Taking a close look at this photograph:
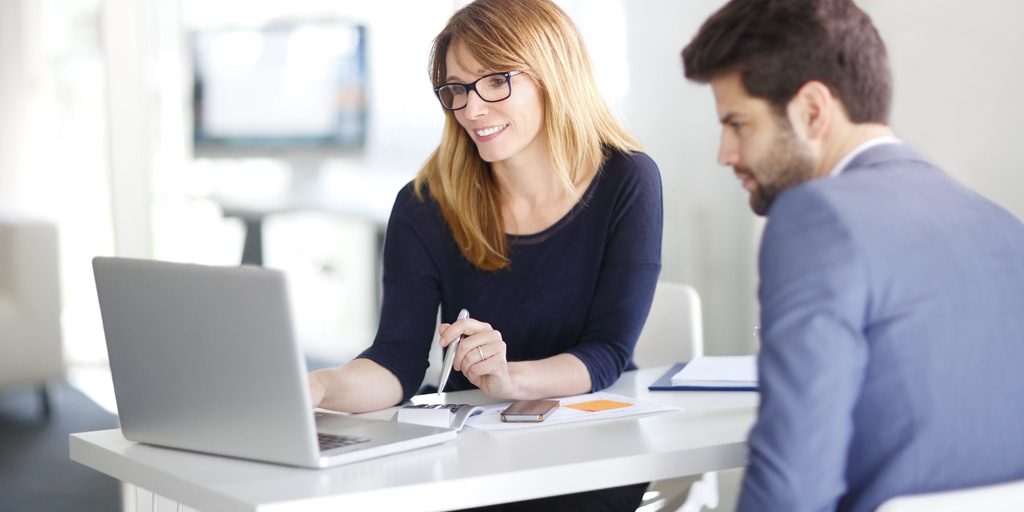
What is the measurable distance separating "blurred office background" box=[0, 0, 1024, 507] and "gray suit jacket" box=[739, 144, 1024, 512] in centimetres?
207

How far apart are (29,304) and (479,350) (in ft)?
6.11

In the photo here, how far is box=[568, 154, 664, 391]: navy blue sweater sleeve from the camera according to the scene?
2045 millimetres

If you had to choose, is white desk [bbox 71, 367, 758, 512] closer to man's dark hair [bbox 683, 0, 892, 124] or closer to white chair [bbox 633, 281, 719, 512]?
man's dark hair [bbox 683, 0, 892, 124]

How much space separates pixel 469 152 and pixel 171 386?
0.96 m

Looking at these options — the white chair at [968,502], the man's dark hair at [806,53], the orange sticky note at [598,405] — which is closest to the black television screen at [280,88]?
the orange sticky note at [598,405]

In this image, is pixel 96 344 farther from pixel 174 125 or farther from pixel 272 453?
pixel 272 453

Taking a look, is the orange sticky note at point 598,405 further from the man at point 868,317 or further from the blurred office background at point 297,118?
the blurred office background at point 297,118

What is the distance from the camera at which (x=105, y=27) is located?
325 cm

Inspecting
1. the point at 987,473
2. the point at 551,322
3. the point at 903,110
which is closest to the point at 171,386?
the point at 551,322

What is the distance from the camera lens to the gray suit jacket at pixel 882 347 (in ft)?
3.89

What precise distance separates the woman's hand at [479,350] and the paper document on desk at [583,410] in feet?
0.18

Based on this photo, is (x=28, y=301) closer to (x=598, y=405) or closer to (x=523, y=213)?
(x=523, y=213)

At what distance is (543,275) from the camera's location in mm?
2182

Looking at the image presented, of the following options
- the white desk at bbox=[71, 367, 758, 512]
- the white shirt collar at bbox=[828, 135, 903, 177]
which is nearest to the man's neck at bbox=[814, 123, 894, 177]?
the white shirt collar at bbox=[828, 135, 903, 177]
